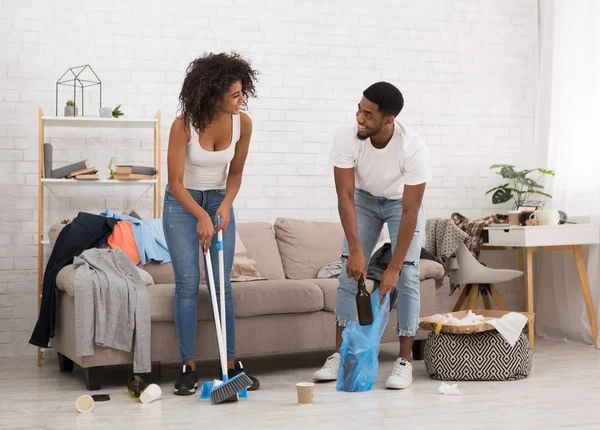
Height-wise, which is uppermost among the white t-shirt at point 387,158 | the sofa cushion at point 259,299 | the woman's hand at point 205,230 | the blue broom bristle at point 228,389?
the white t-shirt at point 387,158

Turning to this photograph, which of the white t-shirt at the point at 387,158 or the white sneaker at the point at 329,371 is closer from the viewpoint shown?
the white t-shirt at the point at 387,158

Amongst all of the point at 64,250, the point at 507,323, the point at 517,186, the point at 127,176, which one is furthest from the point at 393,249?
the point at 517,186

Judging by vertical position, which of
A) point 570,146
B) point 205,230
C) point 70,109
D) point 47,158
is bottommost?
point 205,230

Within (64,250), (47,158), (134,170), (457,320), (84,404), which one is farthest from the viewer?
(134,170)

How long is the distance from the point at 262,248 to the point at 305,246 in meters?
0.25

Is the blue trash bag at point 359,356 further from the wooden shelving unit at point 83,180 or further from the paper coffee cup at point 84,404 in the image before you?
the wooden shelving unit at point 83,180

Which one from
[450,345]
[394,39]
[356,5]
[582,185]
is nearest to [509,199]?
[582,185]

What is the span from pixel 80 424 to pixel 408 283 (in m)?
1.46

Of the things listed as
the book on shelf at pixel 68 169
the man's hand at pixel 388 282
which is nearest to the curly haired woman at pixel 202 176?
the man's hand at pixel 388 282

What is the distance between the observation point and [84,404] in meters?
2.91

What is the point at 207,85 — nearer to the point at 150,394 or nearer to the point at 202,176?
the point at 202,176

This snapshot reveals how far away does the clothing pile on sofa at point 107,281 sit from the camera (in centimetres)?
332

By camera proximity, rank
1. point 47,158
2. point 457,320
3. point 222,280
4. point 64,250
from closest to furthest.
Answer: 1. point 222,280
2. point 457,320
3. point 64,250
4. point 47,158

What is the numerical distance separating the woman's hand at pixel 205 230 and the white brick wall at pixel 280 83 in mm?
1726
